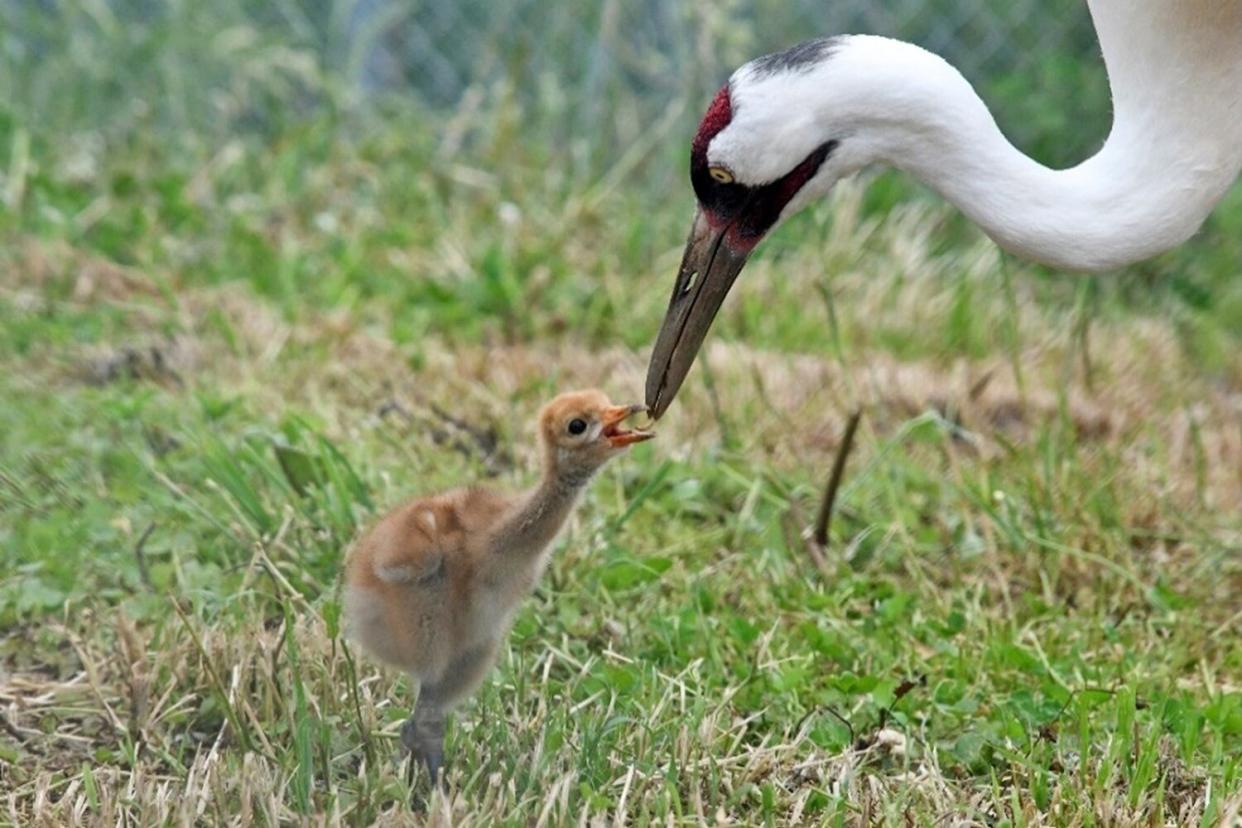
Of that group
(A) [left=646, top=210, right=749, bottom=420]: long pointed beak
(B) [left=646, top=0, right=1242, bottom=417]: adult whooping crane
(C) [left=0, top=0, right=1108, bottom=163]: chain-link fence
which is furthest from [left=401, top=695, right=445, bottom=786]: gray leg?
(C) [left=0, top=0, right=1108, bottom=163]: chain-link fence

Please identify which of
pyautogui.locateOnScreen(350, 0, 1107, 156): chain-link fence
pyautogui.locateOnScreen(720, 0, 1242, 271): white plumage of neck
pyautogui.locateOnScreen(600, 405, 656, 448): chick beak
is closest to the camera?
pyautogui.locateOnScreen(600, 405, 656, 448): chick beak

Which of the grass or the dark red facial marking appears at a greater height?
the dark red facial marking

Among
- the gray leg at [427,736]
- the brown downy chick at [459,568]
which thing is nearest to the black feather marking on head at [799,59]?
→ the brown downy chick at [459,568]

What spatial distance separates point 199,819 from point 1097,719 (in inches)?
57.8

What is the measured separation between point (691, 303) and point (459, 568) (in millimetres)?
714

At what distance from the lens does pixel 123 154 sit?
6.35m

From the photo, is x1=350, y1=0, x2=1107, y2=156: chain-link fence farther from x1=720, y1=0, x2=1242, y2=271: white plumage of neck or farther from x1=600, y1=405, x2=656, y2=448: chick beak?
x1=600, y1=405, x2=656, y2=448: chick beak

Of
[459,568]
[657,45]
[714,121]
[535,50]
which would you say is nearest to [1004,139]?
[714,121]

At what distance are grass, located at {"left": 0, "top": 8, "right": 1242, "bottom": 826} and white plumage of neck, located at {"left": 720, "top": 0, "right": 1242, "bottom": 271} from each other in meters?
0.77

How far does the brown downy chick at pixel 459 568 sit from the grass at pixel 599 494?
77mm

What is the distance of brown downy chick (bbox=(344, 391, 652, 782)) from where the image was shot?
2.90 meters

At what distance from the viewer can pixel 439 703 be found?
2.91m

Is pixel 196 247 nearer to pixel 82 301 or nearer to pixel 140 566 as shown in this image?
pixel 82 301

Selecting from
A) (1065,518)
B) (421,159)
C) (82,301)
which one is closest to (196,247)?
(82,301)
